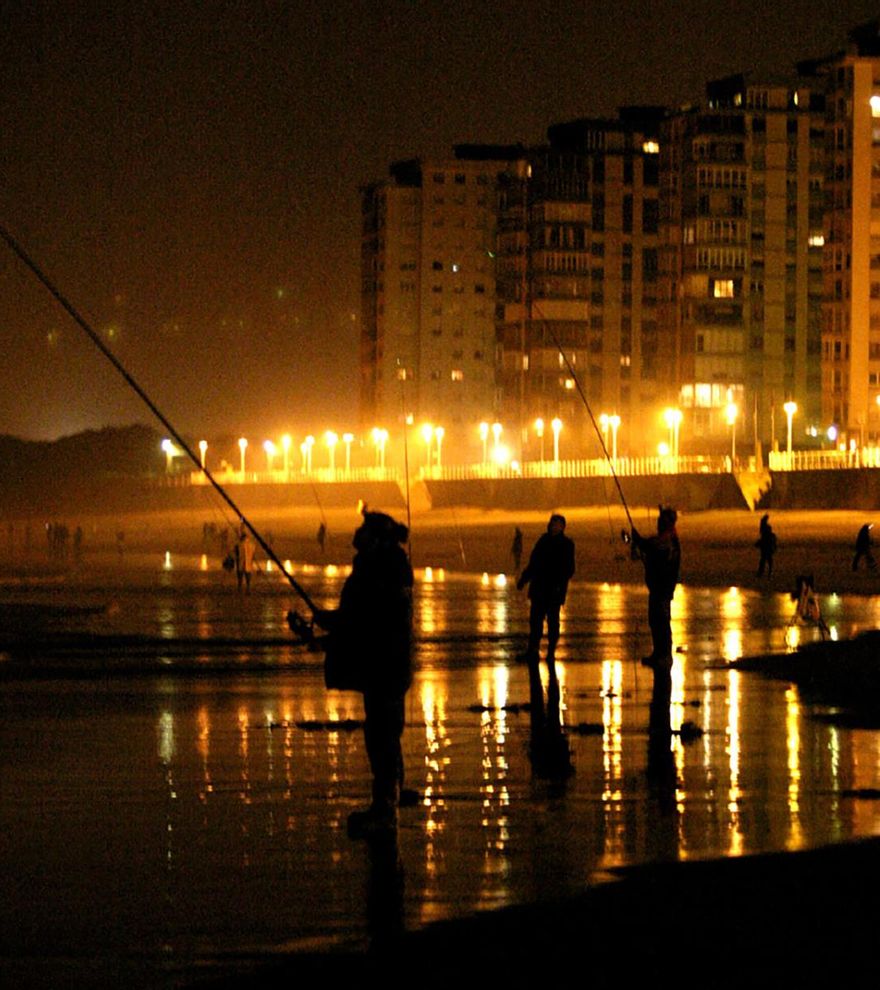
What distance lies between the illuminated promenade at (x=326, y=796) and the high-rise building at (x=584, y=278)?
122 meters

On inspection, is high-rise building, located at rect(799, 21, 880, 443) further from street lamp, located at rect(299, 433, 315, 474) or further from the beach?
the beach

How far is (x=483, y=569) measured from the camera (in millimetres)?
51406

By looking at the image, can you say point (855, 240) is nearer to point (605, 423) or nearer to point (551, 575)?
point (605, 423)

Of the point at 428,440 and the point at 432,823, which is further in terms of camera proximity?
the point at 428,440

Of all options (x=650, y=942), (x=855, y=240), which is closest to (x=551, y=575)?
(x=650, y=942)

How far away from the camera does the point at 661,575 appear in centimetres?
1777

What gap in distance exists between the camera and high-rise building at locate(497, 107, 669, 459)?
14550 centimetres

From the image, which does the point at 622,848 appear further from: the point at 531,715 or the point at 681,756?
the point at 531,715

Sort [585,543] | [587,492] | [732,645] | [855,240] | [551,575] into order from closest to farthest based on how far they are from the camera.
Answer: [551,575], [732,645], [585,543], [587,492], [855,240]

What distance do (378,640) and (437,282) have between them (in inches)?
6305

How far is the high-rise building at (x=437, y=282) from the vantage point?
165625 mm

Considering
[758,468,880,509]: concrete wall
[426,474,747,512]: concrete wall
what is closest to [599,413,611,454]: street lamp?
[426,474,747,512]: concrete wall

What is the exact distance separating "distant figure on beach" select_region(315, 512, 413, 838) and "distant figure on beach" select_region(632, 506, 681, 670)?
27.0 ft

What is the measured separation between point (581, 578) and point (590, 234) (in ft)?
353
